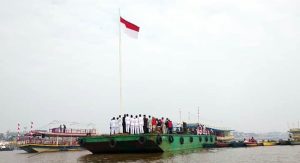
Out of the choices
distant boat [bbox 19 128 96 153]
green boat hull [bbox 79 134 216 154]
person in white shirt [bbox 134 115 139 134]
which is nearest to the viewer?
green boat hull [bbox 79 134 216 154]

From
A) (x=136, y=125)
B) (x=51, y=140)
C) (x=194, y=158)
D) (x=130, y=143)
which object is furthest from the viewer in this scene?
(x=51, y=140)

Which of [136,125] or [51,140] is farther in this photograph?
[51,140]

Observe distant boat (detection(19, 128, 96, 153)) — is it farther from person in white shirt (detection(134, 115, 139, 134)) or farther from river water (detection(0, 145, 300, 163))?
river water (detection(0, 145, 300, 163))

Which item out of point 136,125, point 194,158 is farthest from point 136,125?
point 194,158

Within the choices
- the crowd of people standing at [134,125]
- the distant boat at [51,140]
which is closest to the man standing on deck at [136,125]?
the crowd of people standing at [134,125]

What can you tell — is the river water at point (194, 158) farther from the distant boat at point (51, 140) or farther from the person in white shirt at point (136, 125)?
the distant boat at point (51, 140)

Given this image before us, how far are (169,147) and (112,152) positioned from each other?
368cm

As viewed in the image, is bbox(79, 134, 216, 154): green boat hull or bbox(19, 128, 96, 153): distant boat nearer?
bbox(79, 134, 216, 154): green boat hull

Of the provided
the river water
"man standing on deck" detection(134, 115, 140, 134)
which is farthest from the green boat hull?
"man standing on deck" detection(134, 115, 140, 134)

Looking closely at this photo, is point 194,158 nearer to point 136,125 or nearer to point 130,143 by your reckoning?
point 130,143

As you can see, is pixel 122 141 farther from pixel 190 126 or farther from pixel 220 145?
pixel 190 126

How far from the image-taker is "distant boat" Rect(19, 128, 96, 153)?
106ft

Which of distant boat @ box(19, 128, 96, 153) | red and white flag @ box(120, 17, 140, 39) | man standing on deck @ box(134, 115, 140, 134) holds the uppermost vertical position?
red and white flag @ box(120, 17, 140, 39)

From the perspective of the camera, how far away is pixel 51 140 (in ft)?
119
